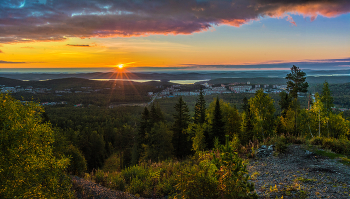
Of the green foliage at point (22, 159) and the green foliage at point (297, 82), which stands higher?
the green foliage at point (297, 82)

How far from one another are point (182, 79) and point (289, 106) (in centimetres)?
15193

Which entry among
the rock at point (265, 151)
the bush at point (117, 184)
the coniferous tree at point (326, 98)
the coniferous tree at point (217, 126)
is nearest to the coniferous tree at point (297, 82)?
the coniferous tree at point (326, 98)

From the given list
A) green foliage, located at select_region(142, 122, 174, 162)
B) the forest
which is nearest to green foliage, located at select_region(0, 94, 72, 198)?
the forest

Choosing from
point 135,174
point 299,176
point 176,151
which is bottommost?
point 176,151

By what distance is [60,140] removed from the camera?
20234mm

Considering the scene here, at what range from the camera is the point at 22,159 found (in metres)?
5.84

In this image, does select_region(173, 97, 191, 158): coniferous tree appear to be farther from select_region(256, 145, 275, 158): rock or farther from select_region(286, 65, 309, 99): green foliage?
select_region(286, 65, 309, 99): green foliage

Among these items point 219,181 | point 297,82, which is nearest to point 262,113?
point 297,82

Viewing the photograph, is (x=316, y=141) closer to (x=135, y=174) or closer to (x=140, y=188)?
(x=140, y=188)

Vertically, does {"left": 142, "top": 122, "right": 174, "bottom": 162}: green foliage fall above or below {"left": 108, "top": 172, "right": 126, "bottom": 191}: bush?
below

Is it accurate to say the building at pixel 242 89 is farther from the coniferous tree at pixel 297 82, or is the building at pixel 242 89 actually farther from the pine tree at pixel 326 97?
the pine tree at pixel 326 97

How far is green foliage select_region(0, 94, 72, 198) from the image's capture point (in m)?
5.52

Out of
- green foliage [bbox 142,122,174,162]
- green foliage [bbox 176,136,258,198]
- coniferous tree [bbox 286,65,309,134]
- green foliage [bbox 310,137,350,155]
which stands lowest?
green foliage [bbox 142,122,174,162]

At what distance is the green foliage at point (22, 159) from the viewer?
552 cm
